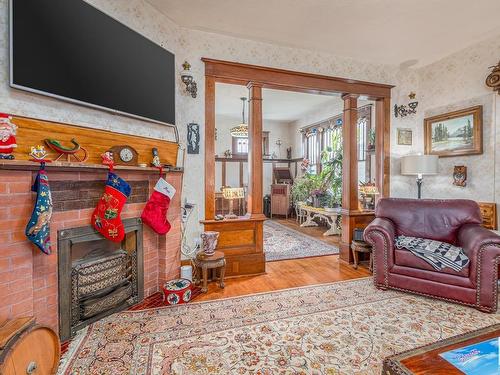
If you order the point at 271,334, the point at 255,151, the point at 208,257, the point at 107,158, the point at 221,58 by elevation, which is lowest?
the point at 271,334

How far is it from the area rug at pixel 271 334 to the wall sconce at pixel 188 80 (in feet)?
7.26

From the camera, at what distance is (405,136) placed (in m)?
4.01

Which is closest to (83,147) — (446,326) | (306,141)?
(446,326)

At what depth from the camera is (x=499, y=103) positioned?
3111mm

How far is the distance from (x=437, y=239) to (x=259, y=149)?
221cm

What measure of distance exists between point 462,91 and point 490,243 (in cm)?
226

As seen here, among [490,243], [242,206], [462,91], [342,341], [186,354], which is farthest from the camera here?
[242,206]

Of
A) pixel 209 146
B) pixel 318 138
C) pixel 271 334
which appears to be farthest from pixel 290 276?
pixel 318 138

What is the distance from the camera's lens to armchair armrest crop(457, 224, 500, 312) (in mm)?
2256

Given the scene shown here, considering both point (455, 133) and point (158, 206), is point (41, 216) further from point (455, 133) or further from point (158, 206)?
point (455, 133)

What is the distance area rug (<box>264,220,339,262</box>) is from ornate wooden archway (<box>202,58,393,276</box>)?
550 millimetres

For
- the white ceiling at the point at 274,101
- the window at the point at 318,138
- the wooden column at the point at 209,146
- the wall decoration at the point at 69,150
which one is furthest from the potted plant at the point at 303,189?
the wall decoration at the point at 69,150

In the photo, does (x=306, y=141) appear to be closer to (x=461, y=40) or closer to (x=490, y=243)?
(x=461, y=40)

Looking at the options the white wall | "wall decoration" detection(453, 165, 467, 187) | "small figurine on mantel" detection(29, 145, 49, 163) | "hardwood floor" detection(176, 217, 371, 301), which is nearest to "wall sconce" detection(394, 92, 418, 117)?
the white wall
